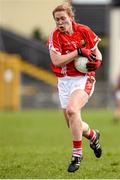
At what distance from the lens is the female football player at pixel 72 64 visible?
10.6 metres

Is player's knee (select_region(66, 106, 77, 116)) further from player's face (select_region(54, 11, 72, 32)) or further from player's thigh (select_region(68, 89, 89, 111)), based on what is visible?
player's face (select_region(54, 11, 72, 32))

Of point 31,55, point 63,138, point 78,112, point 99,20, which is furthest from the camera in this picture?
point 99,20

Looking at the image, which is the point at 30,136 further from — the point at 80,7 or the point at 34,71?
the point at 80,7

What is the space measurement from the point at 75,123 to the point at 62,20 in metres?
1.35

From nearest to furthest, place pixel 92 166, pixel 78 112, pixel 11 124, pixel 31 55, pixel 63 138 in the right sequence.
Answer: pixel 78 112, pixel 92 166, pixel 63 138, pixel 11 124, pixel 31 55

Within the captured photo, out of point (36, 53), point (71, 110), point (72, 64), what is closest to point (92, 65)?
point (72, 64)

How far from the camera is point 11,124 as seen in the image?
85.3 feet

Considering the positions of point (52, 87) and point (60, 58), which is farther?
point (52, 87)

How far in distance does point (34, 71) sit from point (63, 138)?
1887cm

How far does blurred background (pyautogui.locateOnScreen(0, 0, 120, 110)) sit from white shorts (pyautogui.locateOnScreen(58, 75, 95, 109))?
23.2 m

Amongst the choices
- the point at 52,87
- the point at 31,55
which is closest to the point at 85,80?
the point at 52,87

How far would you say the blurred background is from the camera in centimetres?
3569

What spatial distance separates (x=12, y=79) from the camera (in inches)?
1447

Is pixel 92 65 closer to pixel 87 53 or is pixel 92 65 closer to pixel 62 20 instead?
pixel 87 53
